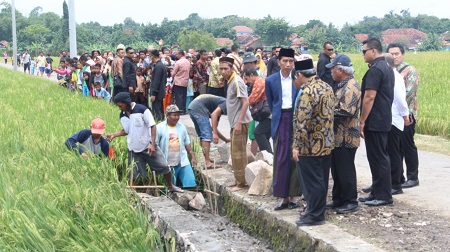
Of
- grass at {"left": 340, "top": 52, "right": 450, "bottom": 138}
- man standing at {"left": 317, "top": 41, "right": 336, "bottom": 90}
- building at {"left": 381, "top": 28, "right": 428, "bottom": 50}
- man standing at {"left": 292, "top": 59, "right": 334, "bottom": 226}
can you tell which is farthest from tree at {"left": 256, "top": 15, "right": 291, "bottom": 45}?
man standing at {"left": 292, "top": 59, "right": 334, "bottom": 226}

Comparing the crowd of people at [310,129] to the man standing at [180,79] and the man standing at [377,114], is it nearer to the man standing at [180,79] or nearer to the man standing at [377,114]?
the man standing at [377,114]

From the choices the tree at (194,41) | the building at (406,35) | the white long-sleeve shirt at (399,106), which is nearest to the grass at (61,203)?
the white long-sleeve shirt at (399,106)

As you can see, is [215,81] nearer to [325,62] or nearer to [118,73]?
[118,73]

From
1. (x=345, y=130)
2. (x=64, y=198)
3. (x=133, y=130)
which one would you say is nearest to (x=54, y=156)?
(x=133, y=130)

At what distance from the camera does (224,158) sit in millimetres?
9125

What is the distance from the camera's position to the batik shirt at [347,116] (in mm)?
5949

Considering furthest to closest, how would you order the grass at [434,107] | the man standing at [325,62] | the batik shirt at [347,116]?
the grass at [434,107] < the man standing at [325,62] < the batik shirt at [347,116]

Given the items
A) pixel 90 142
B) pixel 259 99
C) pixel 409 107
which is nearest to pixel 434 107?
pixel 409 107

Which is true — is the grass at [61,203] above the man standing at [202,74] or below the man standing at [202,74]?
below

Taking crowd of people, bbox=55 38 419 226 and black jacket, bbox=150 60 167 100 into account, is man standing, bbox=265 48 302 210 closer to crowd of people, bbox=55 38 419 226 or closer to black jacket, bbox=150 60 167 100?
crowd of people, bbox=55 38 419 226

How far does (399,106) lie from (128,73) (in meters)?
7.04

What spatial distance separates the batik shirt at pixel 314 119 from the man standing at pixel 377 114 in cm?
59

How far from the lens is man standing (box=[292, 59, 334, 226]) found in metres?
5.58

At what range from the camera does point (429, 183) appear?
736cm
